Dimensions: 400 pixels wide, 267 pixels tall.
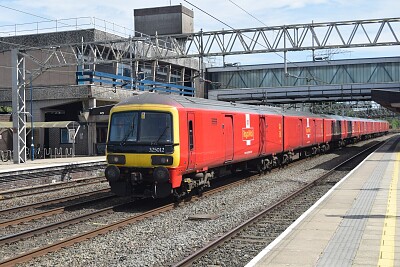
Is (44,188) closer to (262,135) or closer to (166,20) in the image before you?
(262,135)

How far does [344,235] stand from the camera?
871 cm

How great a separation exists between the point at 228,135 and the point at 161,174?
434 centimetres

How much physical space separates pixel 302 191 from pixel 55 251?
930cm

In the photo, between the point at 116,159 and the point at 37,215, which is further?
the point at 116,159

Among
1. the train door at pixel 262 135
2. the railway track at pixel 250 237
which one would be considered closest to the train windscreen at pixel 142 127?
the railway track at pixel 250 237

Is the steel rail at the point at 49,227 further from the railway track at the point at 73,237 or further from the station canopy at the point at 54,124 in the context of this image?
the station canopy at the point at 54,124

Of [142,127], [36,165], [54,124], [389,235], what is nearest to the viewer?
[389,235]

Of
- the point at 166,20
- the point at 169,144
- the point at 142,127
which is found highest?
the point at 166,20

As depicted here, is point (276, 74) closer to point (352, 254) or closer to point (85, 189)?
point (85, 189)

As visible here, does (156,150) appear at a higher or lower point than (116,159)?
higher

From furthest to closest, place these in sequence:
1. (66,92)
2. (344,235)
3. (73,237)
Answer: (66,92) < (73,237) < (344,235)

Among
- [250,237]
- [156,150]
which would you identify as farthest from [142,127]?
[250,237]

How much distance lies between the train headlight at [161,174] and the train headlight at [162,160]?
0.18 metres

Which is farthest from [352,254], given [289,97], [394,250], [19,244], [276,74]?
[276,74]
